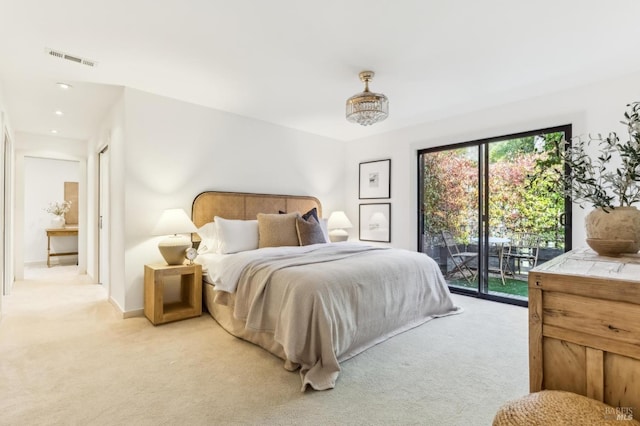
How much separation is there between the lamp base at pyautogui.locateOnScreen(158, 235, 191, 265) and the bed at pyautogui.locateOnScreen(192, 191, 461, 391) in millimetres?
241

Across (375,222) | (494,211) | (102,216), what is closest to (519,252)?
(494,211)

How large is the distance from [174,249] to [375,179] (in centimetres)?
330

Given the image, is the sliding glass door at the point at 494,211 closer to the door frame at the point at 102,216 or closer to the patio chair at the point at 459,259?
the patio chair at the point at 459,259

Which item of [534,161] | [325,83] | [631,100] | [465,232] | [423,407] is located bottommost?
[423,407]

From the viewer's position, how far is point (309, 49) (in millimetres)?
2648

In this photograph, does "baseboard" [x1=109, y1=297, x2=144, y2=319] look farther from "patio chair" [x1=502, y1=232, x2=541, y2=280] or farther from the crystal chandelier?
"patio chair" [x1=502, y1=232, x2=541, y2=280]

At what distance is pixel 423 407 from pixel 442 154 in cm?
365

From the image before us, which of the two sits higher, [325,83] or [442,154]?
[325,83]

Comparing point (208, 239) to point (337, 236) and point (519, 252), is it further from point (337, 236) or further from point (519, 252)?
point (519, 252)

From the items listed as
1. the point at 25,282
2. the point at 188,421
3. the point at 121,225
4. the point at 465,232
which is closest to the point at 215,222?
the point at 121,225

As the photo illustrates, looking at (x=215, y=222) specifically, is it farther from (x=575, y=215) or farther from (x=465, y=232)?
(x=575, y=215)

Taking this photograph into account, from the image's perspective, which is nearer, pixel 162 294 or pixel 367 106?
pixel 367 106

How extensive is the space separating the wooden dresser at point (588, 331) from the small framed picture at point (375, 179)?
4.13 metres

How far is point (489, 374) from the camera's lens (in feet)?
7.27
